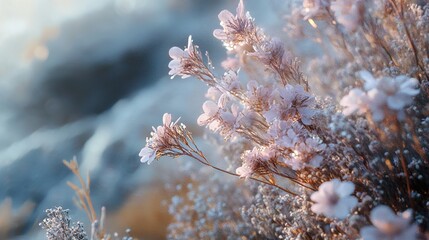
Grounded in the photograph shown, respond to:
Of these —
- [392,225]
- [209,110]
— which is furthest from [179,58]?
[392,225]

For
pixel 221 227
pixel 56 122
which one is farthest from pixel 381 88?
pixel 56 122

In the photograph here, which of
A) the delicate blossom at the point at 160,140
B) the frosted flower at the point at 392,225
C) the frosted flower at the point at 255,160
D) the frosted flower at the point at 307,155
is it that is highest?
the delicate blossom at the point at 160,140

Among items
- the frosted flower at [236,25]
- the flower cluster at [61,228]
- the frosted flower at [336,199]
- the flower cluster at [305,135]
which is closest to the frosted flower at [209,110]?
the flower cluster at [305,135]

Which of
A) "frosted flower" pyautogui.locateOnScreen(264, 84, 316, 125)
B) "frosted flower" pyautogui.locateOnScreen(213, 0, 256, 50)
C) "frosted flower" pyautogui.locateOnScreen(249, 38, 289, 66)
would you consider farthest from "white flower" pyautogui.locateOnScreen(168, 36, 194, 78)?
"frosted flower" pyautogui.locateOnScreen(264, 84, 316, 125)

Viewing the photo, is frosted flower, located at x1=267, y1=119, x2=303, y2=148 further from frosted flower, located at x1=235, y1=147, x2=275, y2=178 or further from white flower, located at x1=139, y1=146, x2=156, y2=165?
white flower, located at x1=139, y1=146, x2=156, y2=165

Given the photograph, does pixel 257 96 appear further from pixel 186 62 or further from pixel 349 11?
pixel 349 11

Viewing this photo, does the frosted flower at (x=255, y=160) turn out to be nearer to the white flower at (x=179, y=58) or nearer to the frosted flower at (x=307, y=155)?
the frosted flower at (x=307, y=155)

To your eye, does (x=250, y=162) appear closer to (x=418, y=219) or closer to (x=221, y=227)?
(x=418, y=219)
